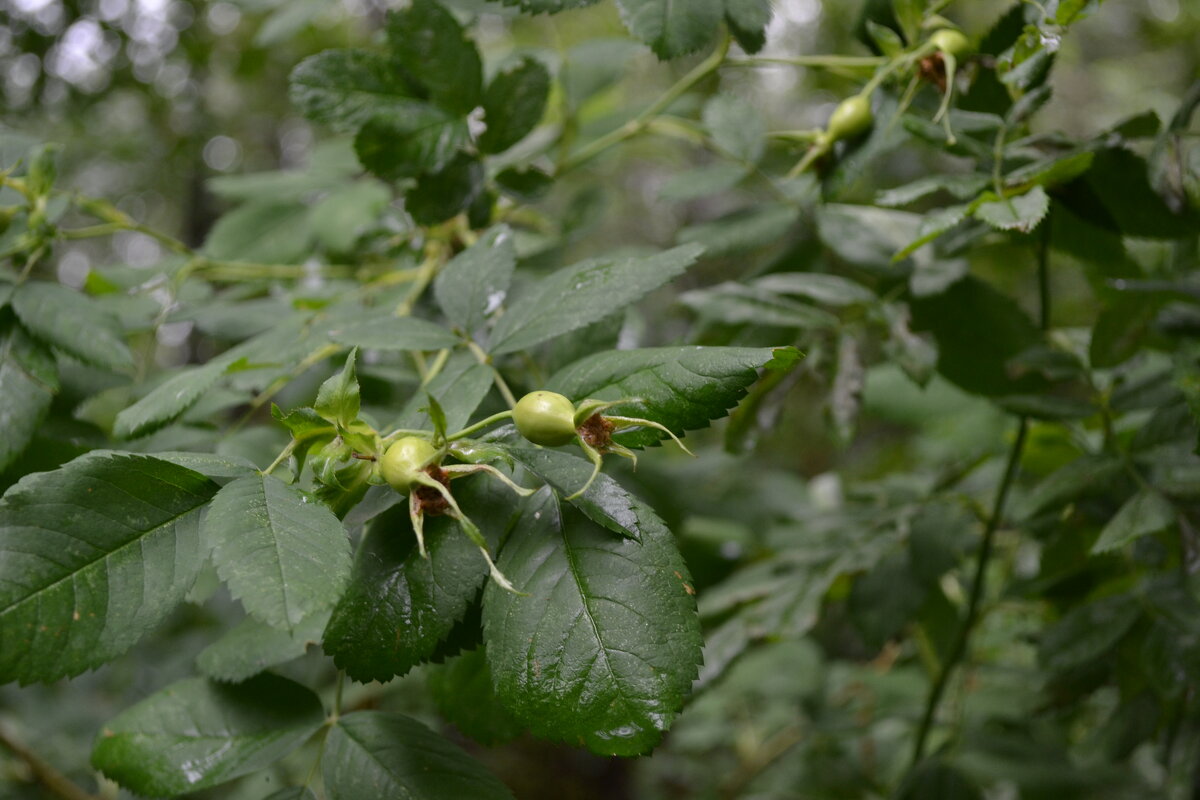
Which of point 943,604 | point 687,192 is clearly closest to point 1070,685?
point 943,604

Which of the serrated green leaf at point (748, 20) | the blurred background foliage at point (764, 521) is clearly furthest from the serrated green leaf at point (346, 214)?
the serrated green leaf at point (748, 20)

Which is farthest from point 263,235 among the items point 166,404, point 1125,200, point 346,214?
point 1125,200

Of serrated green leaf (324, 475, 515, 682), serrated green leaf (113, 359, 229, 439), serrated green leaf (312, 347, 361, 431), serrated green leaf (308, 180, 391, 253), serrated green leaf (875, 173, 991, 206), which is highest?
serrated green leaf (312, 347, 361, 431)

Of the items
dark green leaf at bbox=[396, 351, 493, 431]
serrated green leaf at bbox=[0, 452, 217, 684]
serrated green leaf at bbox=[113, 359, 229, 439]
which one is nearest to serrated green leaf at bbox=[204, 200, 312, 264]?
serrated green leaf at bbox=[113, 359, 229, 439]

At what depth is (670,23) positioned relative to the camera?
2.68ft

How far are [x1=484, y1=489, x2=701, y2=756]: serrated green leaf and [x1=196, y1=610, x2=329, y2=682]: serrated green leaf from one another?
9.6 inches

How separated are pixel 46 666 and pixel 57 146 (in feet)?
2.20

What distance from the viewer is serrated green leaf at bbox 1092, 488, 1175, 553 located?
0.80m

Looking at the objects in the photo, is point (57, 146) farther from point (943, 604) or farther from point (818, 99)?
point (818, 99)

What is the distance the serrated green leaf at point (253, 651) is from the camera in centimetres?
74

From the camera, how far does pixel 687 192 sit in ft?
3.74

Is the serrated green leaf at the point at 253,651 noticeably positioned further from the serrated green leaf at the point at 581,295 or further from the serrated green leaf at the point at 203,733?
the serrated green leaf at the point at 581,295

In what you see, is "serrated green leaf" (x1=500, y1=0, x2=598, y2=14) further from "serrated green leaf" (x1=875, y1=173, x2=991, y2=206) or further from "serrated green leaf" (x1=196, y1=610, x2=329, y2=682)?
"serrated green leaf" (x1=196, y1=610, x2=329, y2=682)

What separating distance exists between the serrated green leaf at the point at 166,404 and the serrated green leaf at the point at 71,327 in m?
0.10
